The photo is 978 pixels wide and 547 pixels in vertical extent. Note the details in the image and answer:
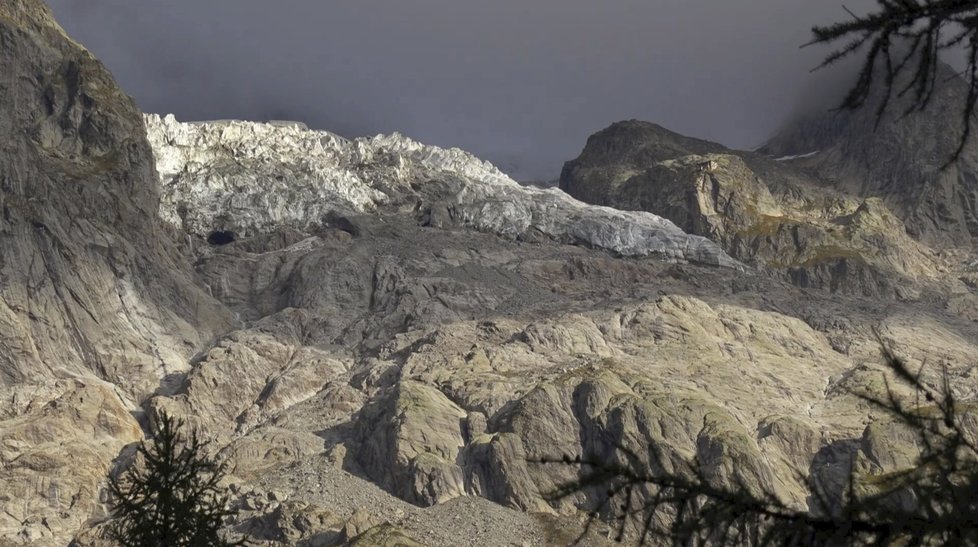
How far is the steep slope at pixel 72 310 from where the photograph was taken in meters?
138

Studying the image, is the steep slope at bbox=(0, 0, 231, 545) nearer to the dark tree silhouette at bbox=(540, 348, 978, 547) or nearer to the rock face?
the rock face

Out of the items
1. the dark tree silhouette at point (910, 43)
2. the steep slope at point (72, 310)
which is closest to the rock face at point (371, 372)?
the steep slope at point (72, 310)

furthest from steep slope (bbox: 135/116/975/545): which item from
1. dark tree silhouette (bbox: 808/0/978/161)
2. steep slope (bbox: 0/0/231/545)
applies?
dark tree silhouette (bbox: 808/0/978/161)

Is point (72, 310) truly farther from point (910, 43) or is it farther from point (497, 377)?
point (910, 43)

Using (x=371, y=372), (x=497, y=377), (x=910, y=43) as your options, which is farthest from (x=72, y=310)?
(x=910, y=43)

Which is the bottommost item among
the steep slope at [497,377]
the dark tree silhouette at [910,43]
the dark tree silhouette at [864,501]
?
the dark tree silhouette at [864,501]

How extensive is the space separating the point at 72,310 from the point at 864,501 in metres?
167

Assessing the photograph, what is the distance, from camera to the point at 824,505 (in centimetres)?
860

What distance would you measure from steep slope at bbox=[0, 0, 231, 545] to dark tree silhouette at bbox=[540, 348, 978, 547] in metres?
130

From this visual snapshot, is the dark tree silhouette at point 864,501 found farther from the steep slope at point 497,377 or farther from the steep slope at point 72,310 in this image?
the steep slope at point 72,310

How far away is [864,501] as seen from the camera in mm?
8258

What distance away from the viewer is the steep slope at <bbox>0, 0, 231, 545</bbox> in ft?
452

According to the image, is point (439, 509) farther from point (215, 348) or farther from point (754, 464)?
point (215, 348)

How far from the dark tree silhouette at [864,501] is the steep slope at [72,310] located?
130m
